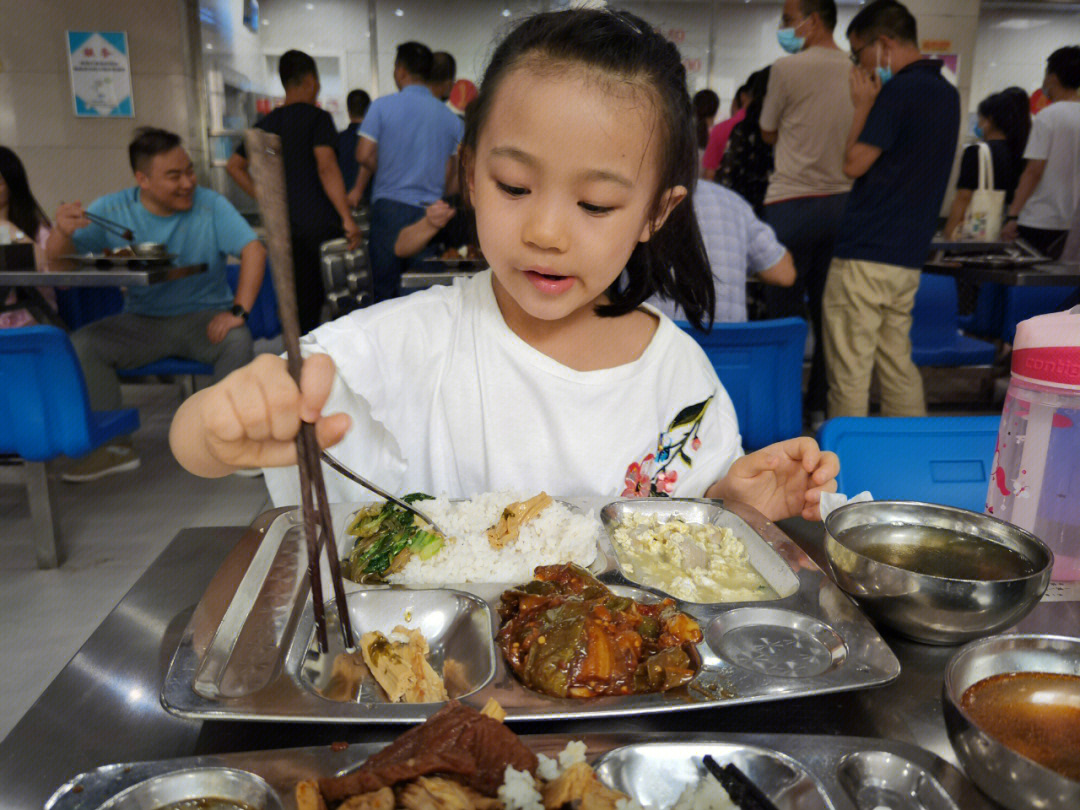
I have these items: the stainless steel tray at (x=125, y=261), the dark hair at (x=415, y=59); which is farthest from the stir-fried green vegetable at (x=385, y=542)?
→ the dark hair at (x=415, y=59)

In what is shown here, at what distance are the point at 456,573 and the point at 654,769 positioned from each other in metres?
0.49

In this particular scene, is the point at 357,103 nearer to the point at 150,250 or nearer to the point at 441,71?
the point at 441,71

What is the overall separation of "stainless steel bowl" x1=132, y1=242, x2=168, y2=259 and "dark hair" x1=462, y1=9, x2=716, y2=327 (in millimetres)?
3167

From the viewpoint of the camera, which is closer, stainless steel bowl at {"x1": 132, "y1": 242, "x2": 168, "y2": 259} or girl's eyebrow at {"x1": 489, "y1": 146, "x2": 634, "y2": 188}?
girl's eyebrow at {"x1": 489, "y1": 146, "x2": 634, "y2": 188}

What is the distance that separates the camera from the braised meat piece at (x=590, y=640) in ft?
2.90

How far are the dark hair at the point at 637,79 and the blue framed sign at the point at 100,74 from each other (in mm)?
8003

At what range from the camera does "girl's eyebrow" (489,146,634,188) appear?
129cm

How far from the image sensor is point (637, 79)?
140 cm

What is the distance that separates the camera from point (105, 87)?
315 inches

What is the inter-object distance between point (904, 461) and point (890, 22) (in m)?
3.05

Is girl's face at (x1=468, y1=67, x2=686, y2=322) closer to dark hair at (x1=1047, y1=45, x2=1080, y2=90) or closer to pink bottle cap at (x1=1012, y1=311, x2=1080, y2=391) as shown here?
pink bottle cap at (x1=1012, y1=311, x2=1080, y2=391)

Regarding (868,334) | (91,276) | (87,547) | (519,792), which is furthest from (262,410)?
(868,334)

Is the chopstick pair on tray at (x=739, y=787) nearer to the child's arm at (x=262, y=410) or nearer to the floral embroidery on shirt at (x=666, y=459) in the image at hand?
the child's arm at (x=262, y=410)

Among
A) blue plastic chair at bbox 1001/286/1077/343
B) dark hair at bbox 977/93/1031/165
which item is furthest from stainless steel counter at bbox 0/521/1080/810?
dark hair at bbox 977/93/1031/165
